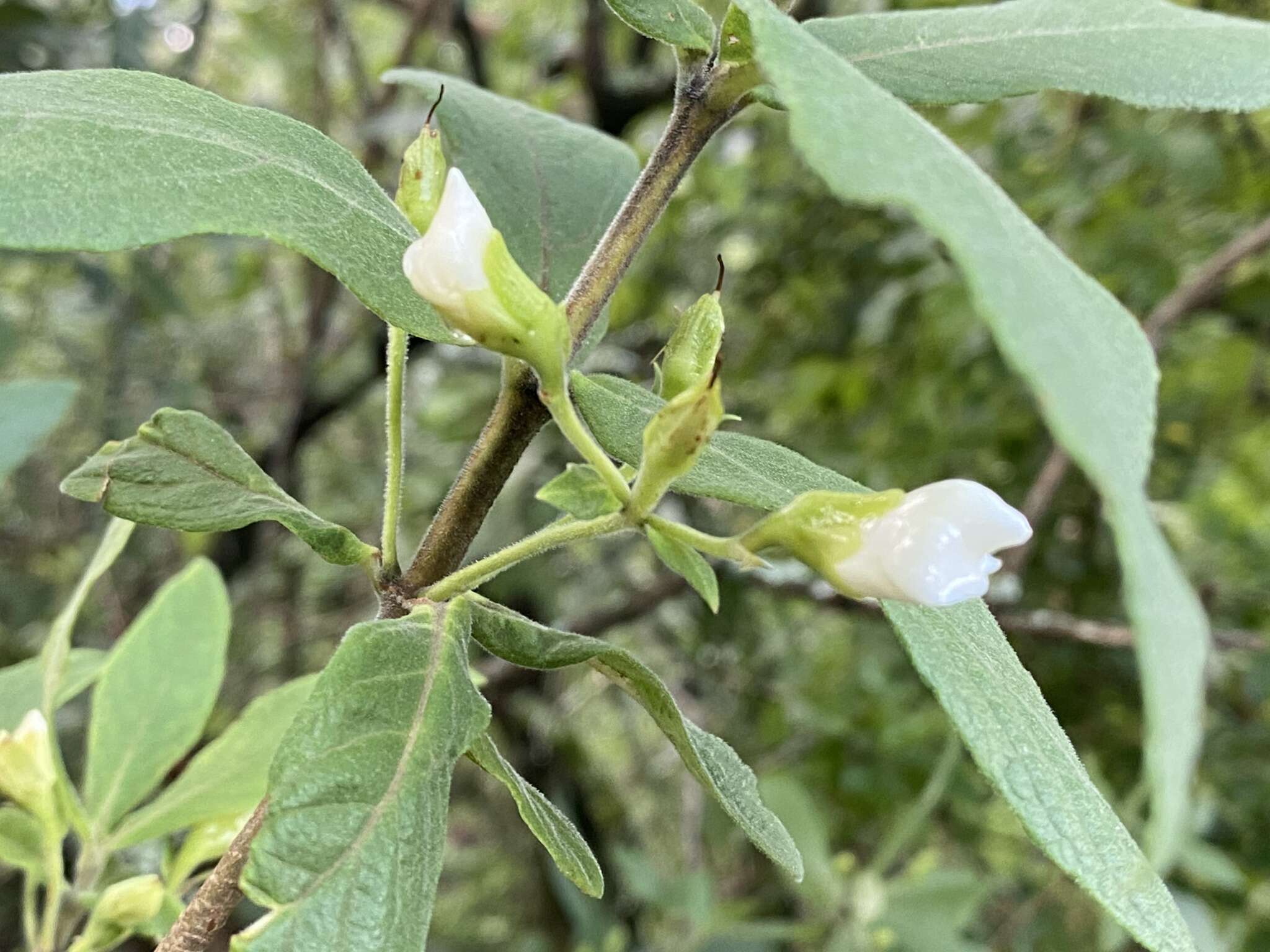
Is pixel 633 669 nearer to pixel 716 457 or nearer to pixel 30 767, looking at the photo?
pixel 716 457

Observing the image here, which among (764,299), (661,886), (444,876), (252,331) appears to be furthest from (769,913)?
(252,331)

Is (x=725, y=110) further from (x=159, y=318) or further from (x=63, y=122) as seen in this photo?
(x=159, y=318)

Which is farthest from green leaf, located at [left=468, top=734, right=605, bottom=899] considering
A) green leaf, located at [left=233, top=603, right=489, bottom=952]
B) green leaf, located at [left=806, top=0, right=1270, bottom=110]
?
green leaf, located at [left=806, top=0, right=1270, bottom=110]

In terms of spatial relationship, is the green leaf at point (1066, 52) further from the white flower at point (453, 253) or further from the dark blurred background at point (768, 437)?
the dark blurred background at point (768, 437)

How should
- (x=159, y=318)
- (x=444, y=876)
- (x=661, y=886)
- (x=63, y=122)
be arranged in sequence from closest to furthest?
1. (x=63, y=122)
2. (x=661, y=886)
3. (x=159, y=318)
4. (x=444, y=876)

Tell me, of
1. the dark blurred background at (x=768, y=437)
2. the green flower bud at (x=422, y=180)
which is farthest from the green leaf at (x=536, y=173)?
the dark blurred background at (x=768, y=437)

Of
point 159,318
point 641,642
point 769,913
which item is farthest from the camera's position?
point 641,642
